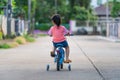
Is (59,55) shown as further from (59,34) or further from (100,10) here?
(100,10)

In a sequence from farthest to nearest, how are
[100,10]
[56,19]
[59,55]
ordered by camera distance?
[100,10] < [56,19] < [59,55]

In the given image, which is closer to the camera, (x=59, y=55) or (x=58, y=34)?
(x=59, y=55)

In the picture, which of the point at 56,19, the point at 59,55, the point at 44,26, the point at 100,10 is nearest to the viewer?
the point at 59,55

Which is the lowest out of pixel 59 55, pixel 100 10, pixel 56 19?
pixel 100 10

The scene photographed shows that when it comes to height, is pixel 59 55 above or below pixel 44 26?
above

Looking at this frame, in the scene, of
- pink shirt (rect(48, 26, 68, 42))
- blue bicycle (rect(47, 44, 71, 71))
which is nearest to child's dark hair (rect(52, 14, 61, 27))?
pink shirt (rect(48, 26, 68, 42))

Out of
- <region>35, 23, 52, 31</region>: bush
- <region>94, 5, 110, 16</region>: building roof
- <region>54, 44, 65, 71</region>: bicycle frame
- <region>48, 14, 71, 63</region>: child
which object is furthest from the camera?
<region>94, 5, 110, 16</region>: building roof

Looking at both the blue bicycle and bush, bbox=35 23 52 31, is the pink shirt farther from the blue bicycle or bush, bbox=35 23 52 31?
bush, bbox=35 23 52 31

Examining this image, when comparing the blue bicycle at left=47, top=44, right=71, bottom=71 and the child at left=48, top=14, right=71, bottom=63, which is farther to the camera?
the child at left=48, top=14, right=71, bottom=63

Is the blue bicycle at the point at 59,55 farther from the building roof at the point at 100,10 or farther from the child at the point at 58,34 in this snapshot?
the building roof at the point at 100,10

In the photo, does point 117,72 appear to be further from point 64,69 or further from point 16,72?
point 16,72

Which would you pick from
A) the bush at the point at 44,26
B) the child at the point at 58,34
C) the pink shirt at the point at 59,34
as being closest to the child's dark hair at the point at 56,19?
the child at the point at 58,34

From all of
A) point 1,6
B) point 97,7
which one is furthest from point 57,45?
point 97,7

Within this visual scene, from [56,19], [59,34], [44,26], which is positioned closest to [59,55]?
[59,34]
